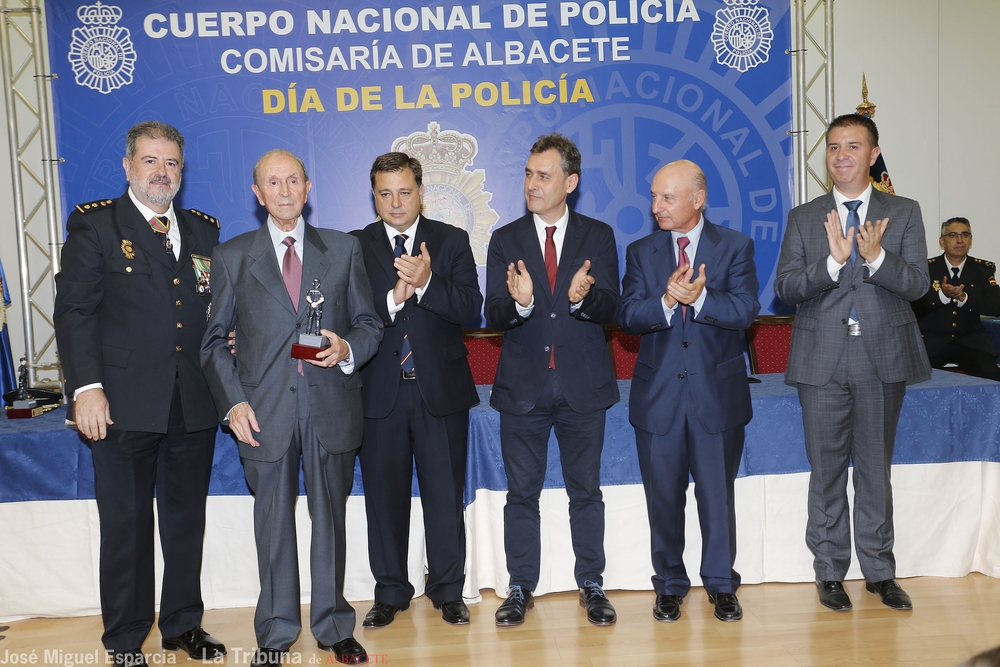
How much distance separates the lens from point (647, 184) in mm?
5352

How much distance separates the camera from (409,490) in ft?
10.9

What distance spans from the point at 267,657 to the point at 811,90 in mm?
4979

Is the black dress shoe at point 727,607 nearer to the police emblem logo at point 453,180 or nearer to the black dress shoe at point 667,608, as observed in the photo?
the black dress shoe at point 667,608

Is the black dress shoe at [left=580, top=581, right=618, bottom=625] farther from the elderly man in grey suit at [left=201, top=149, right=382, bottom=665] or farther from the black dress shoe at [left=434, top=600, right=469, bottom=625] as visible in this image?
the elderly man in grey suit at [left=201, top=149, right=382, bottom=665]

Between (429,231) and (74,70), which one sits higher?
(74,70)

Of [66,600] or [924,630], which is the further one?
[66,600]

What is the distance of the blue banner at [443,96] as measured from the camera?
5.12m

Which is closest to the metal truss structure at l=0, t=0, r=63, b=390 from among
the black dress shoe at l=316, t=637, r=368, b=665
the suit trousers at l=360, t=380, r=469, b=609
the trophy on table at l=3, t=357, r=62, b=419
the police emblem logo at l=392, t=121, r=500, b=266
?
the trophy on table at l=3, t=357, r=62, b=419

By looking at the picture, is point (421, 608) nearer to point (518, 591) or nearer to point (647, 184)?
point (518, 591)

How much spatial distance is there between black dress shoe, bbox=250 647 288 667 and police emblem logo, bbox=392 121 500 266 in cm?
312

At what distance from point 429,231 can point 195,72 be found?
281cm

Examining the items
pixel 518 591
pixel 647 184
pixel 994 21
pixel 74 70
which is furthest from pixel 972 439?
pixel 74 70

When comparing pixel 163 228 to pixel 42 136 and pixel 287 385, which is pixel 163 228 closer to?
pixel 287 385

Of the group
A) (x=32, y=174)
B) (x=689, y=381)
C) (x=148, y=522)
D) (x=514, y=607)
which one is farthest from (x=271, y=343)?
(x=32, y=174)
